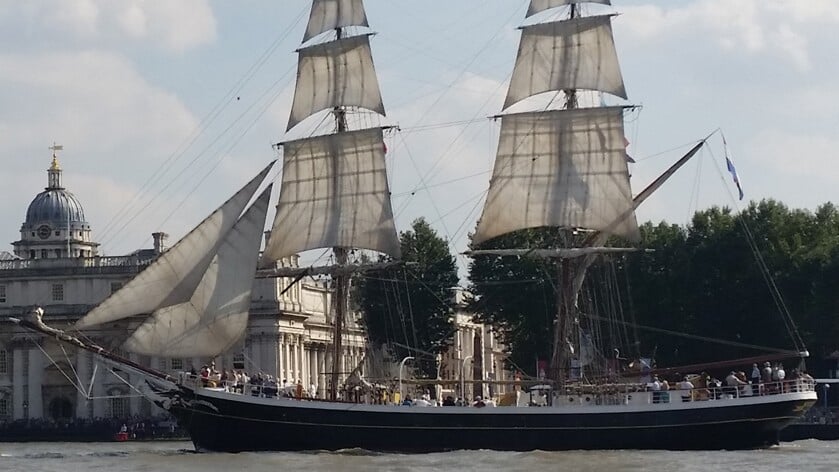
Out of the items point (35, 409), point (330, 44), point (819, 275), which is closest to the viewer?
point (330, 44)

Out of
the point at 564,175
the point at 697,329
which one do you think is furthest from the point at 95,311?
the point at 697,329

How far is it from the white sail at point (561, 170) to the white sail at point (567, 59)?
131 cm

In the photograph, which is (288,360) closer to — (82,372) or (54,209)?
(82,372)

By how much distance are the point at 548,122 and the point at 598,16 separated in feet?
16.1

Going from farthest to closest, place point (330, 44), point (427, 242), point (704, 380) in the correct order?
point (427, 242), point (330, 44), point (704, 380)

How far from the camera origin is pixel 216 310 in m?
73.9

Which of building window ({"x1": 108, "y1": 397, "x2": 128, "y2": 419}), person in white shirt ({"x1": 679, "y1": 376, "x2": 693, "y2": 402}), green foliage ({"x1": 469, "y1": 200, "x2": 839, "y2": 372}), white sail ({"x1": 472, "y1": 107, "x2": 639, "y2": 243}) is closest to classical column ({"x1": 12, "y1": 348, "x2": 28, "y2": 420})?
building window ({"x1": 108, "y1": 397, "x2": 128, "y2": 419})

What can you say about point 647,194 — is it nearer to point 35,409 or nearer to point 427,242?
point 427,242

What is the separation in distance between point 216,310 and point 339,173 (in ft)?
33.2

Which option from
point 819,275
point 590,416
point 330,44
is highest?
point 330,44

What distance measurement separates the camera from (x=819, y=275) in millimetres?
101562

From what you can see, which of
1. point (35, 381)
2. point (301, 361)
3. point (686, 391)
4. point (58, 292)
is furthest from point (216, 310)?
point (301, 361)

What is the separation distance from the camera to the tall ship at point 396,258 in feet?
239

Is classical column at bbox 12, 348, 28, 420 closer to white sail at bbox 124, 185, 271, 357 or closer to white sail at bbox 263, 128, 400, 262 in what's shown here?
white sail at bbox 263, 128, 400, 262
